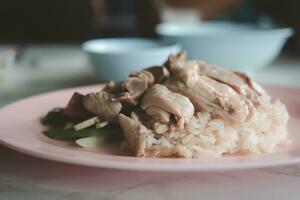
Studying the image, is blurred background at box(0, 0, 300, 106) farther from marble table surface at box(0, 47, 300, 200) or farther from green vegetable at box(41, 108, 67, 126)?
marble table surface at box(0, 47, 300, 200)

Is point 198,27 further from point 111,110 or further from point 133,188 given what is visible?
point 133,188

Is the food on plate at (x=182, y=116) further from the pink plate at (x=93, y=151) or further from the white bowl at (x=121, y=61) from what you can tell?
the white bowl at (x=121, y=61)

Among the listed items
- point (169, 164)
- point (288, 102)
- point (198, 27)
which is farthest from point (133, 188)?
point (198, 27)

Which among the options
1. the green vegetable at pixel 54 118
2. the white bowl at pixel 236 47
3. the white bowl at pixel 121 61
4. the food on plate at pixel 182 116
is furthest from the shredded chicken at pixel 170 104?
the white bowl at pixel 236 47

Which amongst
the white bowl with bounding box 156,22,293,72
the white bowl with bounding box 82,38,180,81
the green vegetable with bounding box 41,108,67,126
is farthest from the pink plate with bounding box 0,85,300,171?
the white bowl with bounding box 156,22,293,72

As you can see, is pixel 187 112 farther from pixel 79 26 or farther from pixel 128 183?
pixel 79 26

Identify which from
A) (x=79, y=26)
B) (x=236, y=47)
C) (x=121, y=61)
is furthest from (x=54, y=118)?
(x=79, y=26)
